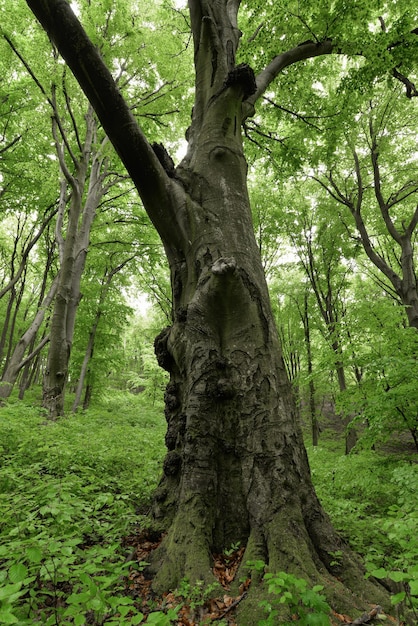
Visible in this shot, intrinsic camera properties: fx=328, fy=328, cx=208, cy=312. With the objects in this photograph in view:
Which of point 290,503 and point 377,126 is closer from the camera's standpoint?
point 290,503

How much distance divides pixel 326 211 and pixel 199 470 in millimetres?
12973

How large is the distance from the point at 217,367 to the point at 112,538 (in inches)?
59.9

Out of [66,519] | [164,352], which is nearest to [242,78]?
[164,352]

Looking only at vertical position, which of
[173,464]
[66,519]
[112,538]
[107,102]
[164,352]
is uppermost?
[107,102]

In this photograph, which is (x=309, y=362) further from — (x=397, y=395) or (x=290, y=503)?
(x=290, y=503)

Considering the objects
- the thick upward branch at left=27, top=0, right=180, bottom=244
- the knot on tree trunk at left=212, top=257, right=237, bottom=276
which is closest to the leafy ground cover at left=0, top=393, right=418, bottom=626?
the knot on tree trunk at left=212, top=257, right=237, bottom=276

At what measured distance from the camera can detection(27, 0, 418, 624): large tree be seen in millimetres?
2262

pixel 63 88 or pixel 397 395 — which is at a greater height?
pixel 63 88

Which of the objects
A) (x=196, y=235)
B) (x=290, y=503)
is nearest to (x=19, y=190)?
(x=196, y=235)

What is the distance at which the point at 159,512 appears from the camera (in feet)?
9.06

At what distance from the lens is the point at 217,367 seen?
9.02 feet

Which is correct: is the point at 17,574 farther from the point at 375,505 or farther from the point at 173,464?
the point at 375,505

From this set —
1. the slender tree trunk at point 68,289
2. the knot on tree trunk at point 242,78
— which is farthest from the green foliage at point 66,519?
the knot on tree trunk at point 242,78

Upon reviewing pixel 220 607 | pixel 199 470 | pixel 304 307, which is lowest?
pixel 220 607
